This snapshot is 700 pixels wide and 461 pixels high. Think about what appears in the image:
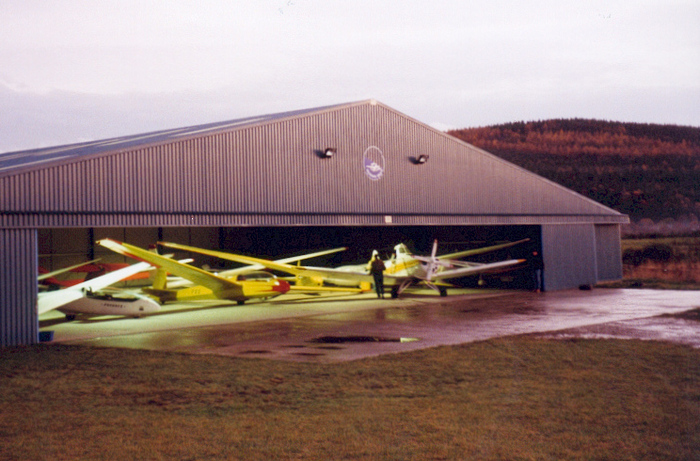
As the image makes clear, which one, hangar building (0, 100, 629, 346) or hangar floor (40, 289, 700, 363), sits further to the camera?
hangar building (0, 100, 629, 346)

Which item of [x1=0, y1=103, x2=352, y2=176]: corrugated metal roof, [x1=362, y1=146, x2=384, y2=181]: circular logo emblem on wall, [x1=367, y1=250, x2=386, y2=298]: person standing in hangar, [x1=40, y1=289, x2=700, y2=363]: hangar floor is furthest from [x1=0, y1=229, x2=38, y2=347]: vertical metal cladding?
[x1=367, y1=250, x2=386, y2=298]: person standing in hangar

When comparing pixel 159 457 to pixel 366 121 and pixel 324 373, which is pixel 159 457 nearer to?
pixel 324 373

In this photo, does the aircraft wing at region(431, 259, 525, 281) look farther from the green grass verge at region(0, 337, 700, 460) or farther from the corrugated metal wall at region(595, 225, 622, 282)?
the green grass verge at region(0, 337, 700, 460)

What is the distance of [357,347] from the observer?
41.6ft

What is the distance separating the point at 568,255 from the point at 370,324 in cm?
1379

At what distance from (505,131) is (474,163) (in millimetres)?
88803

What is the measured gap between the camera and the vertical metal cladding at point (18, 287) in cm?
1366

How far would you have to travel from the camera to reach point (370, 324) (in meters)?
16.8

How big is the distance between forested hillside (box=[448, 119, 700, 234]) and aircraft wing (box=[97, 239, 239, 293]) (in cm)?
6274

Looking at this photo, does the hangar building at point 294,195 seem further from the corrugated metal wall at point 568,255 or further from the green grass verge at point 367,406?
the green grass verge at point 367,406

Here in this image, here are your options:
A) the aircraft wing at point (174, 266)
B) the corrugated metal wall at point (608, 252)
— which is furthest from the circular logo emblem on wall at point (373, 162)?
the corrugated metal wall at point (608, 252)

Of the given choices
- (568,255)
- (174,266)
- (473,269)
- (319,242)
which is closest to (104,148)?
(174,266)

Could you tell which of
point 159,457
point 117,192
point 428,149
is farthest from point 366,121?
point 159,457

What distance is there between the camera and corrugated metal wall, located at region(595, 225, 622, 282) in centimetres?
2959
